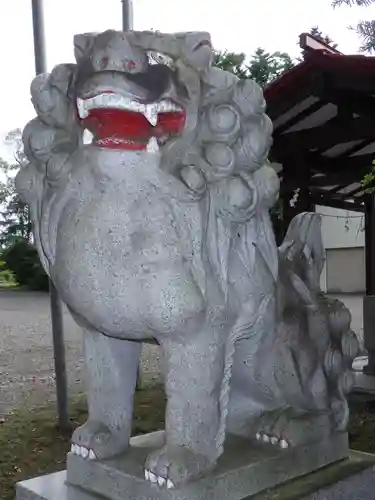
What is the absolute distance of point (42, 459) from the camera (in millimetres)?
2977

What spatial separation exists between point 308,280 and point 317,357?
0.68ft

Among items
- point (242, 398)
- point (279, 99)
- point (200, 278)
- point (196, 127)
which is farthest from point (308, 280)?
point (279, 99)

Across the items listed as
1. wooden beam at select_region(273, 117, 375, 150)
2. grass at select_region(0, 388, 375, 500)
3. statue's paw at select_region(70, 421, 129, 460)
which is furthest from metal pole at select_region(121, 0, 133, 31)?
statue's paw at select_region(70, 421, 129, 460)

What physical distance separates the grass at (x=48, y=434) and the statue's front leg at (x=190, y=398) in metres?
1.44

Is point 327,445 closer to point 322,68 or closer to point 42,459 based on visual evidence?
point 42,459

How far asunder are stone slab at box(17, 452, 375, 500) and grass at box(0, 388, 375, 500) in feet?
3.74

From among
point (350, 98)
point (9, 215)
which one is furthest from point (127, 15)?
point (9, 215)

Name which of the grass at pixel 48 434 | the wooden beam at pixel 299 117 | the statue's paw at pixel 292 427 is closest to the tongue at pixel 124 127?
the statue's paw at pixel 292 427

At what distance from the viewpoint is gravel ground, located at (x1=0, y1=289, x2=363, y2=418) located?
4676 millimetres

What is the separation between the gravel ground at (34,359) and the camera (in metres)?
4.68

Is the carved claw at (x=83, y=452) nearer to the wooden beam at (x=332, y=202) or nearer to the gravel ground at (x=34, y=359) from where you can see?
the gravel ground at (x=34, y=359)

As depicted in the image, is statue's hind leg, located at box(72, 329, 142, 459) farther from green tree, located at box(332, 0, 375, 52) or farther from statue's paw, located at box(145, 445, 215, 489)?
green tree, located at box(332, 0, 375, 52)

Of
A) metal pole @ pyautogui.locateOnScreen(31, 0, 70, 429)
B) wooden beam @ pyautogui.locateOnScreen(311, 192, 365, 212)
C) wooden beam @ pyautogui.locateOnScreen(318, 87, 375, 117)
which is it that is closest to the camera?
metal pole @ pyautogui.locateOnScreen(31, 0, 70, 429)

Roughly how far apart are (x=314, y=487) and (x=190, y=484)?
1.14ft
